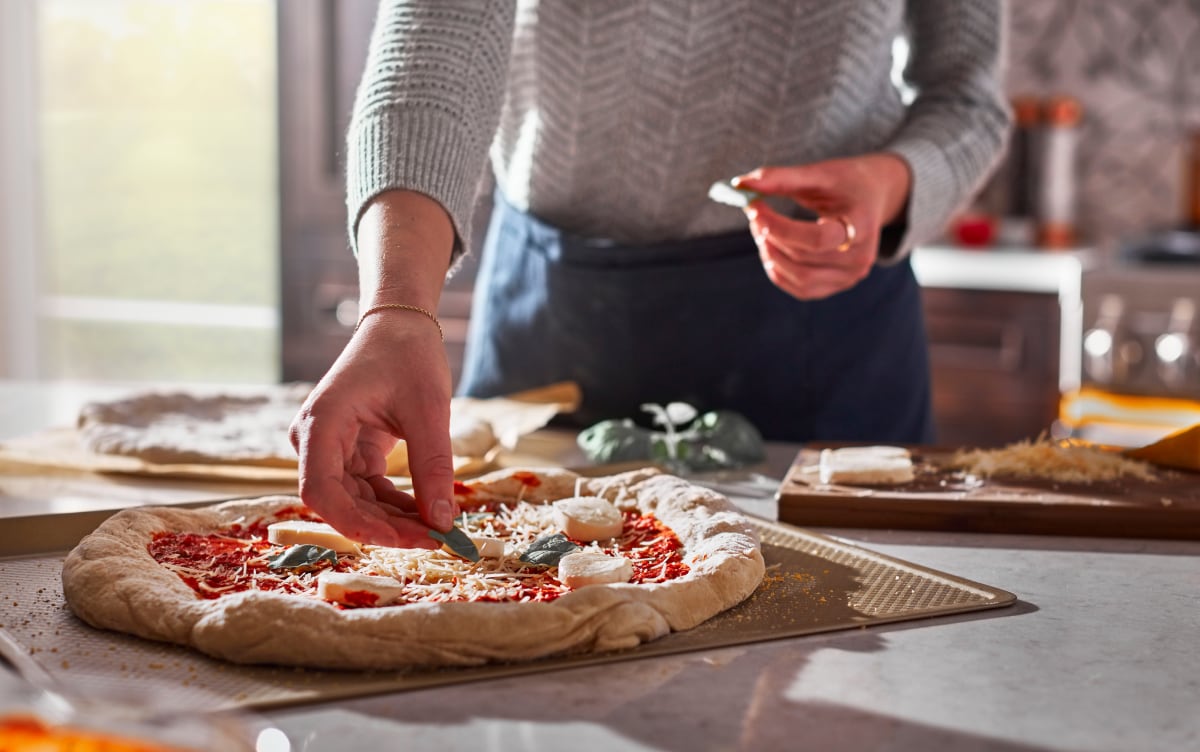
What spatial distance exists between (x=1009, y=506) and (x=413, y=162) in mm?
615

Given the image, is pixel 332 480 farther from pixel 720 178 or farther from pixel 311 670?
pixel 720 178

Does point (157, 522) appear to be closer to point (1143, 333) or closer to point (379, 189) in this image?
point (379, 189)

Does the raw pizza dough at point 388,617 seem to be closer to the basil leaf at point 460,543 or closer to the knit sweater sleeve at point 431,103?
the basil leaf at point 460,543

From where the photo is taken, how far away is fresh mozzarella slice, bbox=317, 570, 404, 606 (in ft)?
2.85

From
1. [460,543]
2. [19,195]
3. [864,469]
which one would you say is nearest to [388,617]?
[460,543]

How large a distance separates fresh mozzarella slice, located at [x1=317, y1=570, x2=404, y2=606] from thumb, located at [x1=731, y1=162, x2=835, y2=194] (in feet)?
1.89

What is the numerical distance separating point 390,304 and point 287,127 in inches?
96.9

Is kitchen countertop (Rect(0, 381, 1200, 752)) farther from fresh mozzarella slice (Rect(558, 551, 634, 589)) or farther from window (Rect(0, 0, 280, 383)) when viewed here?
window (Rect(0, 0, 280, 383))

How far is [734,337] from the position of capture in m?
1.57

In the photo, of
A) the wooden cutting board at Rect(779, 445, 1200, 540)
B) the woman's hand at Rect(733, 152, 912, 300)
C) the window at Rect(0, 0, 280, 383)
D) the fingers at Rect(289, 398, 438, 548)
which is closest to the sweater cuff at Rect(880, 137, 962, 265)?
the woman's hand at Rect(733, 152, 912, 300)

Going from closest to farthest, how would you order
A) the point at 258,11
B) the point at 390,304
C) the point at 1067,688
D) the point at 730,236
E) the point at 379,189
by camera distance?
the point at 1067,688 → the point at 390,304 → the point at 379,189 → the point at 730,236 → the point at 258,11

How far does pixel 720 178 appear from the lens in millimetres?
1545

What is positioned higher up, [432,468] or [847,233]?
[847,233]

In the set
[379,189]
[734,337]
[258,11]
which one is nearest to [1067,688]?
[379,189]
